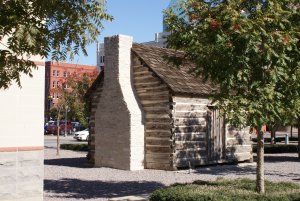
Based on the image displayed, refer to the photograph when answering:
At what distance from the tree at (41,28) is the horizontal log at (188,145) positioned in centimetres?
1115

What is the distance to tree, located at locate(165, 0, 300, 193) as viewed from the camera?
32.3 ft

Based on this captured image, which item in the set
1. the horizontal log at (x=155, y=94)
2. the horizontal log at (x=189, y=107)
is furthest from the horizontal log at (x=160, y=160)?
the horizontal log at (x=155, y=94)

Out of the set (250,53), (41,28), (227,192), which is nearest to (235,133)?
(227,192)

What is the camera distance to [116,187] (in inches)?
563

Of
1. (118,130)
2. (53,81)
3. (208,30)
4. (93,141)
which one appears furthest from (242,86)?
(53,81)

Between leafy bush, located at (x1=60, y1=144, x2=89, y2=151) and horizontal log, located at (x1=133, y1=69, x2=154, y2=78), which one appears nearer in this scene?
horizontal log, located at (x1=133, y1=69, x2=154, y2=78)

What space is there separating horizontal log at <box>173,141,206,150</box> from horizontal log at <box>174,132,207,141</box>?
0.14 m

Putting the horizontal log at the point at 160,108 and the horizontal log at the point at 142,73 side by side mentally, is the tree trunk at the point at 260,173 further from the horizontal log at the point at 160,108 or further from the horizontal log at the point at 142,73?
the horizontal log at the point at 142,73

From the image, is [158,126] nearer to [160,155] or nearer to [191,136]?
[160,155]

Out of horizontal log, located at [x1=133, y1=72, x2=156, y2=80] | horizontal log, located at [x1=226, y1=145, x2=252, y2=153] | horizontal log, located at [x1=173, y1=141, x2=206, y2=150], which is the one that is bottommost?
horizontal log, located at [x1=226, y1=145, x2=252, y2=153]

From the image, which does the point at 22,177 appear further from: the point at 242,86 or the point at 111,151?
the point at 111,151

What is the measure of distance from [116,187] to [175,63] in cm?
481

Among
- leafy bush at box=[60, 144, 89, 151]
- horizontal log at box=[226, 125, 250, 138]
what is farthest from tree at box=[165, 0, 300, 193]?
leafy bush at box=[60, 144, 89, 151]

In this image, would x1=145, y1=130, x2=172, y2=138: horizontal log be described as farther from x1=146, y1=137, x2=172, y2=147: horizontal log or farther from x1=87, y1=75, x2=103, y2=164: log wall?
x1=87, y1=75, x2=103, y2=164: log wall
